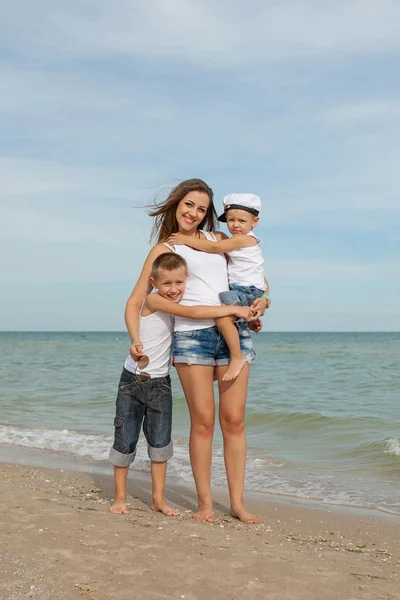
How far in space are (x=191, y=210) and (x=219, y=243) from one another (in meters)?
0.32

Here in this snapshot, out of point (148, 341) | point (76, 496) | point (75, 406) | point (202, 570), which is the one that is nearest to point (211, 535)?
point (202, 570)

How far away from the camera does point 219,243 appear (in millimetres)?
4316

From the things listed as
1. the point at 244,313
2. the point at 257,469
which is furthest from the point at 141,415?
the point at 257,469

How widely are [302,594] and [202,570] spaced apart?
49 centimetres

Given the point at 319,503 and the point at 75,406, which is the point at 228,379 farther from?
the point at 75,406

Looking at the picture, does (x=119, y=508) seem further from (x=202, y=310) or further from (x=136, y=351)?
(x=202, y=310)

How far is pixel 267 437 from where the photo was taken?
9.14 meters

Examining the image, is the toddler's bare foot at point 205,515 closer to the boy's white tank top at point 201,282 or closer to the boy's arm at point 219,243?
the boy's white tank top at point 201,282

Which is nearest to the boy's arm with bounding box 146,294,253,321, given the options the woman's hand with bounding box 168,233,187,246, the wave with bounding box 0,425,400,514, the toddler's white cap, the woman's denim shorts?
the woman's denim shorts

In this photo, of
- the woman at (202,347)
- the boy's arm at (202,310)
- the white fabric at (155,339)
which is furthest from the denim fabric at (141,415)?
the boy's arm at (202,310)

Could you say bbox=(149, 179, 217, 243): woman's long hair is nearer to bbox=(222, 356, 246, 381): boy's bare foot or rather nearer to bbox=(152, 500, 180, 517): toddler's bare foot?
bbox=(222, 356, 246, 381): boy's bare foot

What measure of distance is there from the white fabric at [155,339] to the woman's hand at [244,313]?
53 cm

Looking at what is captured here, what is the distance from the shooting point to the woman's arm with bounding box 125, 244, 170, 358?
439 centimetres

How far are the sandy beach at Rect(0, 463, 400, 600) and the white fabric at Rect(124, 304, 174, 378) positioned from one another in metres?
0.96
